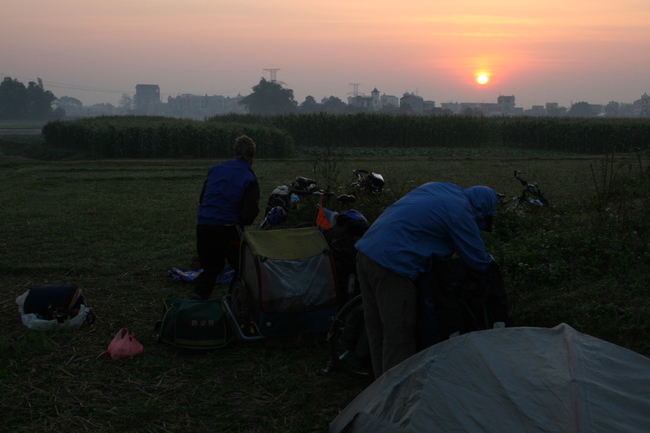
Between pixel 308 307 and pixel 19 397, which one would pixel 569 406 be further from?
pixel 19 397

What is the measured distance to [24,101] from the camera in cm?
12088

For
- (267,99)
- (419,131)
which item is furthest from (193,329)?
(267,99)

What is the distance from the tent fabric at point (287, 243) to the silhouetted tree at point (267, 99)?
123 metres

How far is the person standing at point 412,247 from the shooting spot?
4062 mm

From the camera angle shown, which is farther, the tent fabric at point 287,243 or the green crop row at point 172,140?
the green crop row at point 172,140

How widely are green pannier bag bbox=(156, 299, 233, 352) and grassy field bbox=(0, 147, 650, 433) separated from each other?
0.34ft

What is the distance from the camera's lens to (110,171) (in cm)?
2397

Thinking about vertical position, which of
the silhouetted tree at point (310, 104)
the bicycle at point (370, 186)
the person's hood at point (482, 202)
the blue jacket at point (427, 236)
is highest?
the silhouetted tree at point (310, 104)

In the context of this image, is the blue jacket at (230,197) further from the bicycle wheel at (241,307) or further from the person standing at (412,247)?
the person standing at (412,247)

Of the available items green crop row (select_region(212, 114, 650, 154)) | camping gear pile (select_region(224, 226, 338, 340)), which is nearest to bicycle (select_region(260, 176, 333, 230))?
camping gear pile (select_region(224, 226, 338, 340))

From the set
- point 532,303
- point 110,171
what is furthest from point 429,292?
point 110,171

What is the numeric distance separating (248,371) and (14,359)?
207 centimetres

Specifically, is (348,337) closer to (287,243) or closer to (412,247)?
(287,243)

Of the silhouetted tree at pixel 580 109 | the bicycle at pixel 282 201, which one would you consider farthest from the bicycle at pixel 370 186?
the silhouetted tree at pixel 580 109
